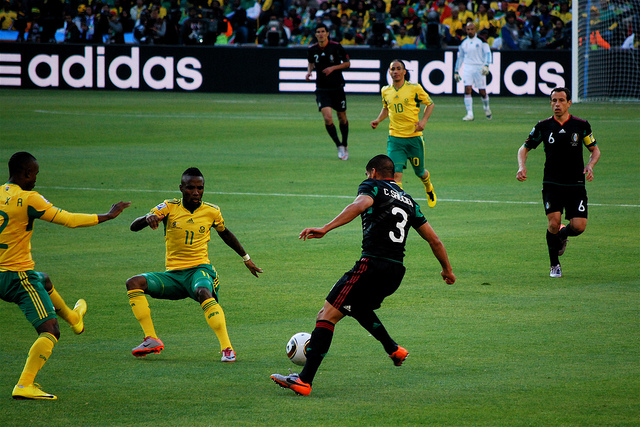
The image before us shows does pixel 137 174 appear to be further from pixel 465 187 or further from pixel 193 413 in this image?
pixel 193 413

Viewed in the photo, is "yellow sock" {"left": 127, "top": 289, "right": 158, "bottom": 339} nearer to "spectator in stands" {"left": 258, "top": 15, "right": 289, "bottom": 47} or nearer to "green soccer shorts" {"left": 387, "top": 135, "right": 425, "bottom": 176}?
"green soccer shorts" {"left": 387, "top": 135, "right": 425, "bottom": 176}

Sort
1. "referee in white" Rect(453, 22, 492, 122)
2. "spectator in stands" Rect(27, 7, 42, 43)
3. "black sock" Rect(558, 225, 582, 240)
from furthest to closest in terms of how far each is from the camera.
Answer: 1. "spectator in stands" Rect(27, 7, 42, 43)
2. "referee in white" Rect(453, 22, 492, 122)
3. "black sock" Rect(558, 225, 582, 240)

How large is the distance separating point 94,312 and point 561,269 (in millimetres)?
5277

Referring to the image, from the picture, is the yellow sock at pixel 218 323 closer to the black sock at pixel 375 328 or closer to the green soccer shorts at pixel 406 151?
the black sock at pixel 375 328

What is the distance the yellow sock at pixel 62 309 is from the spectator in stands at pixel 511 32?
29.5 metres

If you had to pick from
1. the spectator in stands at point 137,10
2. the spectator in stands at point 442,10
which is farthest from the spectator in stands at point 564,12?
the spectator in stands at point 137,10

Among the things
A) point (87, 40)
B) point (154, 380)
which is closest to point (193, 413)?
point (154, 380)

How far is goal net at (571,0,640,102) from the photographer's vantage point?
31016mm

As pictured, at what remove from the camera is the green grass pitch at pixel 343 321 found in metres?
6.28

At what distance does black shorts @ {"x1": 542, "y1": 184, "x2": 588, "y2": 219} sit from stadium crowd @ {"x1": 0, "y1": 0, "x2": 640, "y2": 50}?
2499cm

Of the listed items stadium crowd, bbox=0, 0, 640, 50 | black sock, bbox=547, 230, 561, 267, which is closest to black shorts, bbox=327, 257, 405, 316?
black sock, bbox=547, 230, 561, 267

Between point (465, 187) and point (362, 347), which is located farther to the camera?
point (465, 187)

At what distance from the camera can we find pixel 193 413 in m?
6.09

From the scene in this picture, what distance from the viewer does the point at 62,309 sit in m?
7.46
